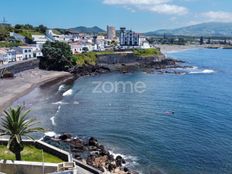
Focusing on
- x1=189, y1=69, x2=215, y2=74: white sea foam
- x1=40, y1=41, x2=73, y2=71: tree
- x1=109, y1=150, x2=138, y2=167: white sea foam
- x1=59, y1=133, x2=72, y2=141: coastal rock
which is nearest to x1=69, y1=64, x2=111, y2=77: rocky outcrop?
x1=40, y1=41, x2=73, y2=71: tree

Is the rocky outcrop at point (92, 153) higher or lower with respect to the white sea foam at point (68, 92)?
lower

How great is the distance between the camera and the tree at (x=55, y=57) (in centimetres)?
11900

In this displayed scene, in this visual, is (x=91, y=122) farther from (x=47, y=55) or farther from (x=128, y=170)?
(x=47, y=55)

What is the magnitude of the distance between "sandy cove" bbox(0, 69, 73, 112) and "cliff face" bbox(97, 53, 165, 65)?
95.1 ft

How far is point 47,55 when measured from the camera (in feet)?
391

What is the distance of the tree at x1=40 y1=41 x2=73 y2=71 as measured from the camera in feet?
390

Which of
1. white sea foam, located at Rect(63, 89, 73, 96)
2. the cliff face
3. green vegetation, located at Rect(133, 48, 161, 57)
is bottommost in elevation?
white sea foam, located at Rect(63, 89, 73, 96)

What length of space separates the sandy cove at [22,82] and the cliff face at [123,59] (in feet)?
95.1

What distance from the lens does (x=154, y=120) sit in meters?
64.6

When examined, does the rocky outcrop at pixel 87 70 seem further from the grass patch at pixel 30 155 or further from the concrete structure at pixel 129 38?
the grass patch at pixel 30 155

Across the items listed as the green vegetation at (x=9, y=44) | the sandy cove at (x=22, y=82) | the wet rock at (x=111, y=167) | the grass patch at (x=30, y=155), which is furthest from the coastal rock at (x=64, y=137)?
the green vegetation at (x=9, y=44)

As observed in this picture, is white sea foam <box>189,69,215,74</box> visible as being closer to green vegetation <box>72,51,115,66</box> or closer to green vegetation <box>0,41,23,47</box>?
green vegetation <box>72,51,115,66</box>

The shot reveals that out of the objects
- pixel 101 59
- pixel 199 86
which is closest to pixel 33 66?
pixel 101 59

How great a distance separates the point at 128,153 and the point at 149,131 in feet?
32.9
